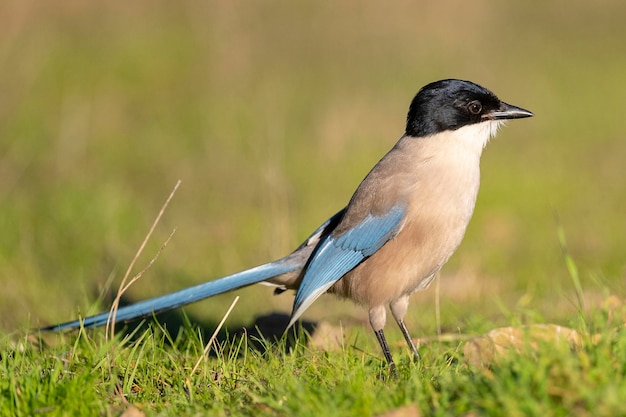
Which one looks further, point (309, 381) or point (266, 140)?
point (266, 140)

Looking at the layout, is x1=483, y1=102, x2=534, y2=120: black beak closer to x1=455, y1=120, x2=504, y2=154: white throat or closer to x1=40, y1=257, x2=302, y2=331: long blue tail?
x1=455, y1=120, x2=504, y2=154: white throat

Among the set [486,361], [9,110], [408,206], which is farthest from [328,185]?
[486,361]

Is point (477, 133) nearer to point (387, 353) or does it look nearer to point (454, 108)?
point (454, 108)

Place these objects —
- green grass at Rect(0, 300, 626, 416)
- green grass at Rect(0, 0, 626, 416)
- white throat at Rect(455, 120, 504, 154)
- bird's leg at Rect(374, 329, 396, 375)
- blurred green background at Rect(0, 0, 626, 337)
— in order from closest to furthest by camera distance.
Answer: green grass at Rect(0, 300, 626, 416), green grass at Rect(0, 0, 626, 416), bird's leg at Rect(374, 329, 396, 375), white throat at Rect(455, 120, 504, 154), blurred green background at Rect(0, 0, 626, 337)

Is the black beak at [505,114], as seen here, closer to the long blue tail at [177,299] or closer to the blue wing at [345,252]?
the blue wing at [345,252]

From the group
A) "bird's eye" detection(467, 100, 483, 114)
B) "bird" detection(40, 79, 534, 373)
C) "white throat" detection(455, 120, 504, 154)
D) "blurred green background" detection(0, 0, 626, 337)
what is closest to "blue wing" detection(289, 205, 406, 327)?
"bird" detection(40, 79, 534, 373)

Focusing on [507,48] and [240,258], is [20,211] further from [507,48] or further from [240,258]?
[507,48]

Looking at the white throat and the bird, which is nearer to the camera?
the bird

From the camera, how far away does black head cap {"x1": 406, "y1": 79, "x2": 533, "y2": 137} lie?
5480 millimetres

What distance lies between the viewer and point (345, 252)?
5.50m

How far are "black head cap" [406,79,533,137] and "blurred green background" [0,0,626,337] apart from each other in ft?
3.90

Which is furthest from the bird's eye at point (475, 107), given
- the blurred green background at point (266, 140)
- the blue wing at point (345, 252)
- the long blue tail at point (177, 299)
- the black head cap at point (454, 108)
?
the long blue tail at point (177, 299)

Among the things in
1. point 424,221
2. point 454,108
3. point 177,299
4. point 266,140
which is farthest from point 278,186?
point 424,221

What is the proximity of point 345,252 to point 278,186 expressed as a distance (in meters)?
3.34
